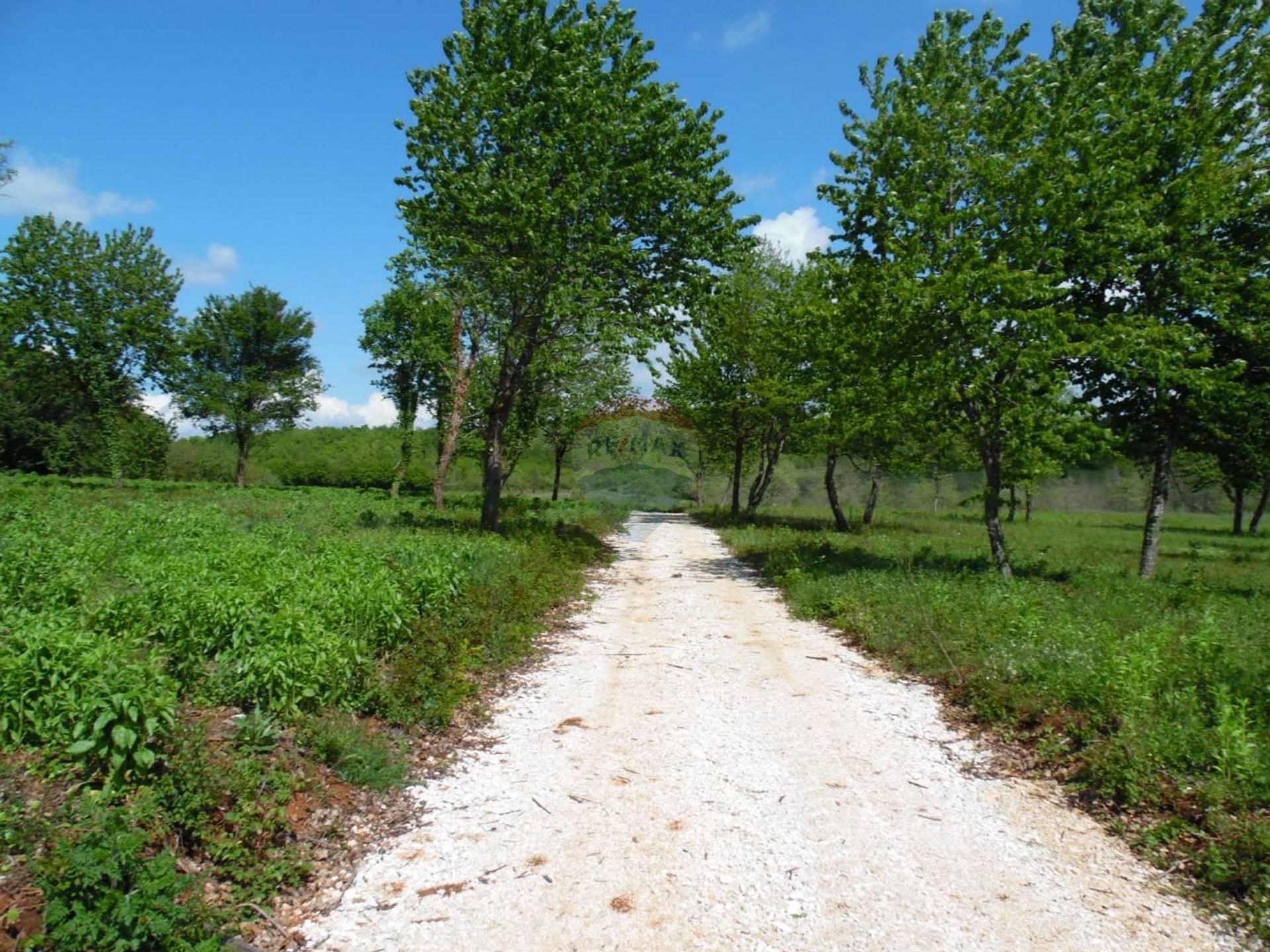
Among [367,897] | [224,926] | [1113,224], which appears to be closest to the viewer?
[224,926]

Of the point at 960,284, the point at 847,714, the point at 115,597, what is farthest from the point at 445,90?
the point at 847,714

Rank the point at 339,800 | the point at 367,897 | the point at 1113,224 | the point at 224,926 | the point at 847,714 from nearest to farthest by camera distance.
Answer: the point at 224,926, the point at 367,897, the point at 339,800, the point at 847,714, the point at 1113,224

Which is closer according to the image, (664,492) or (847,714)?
(847,714)

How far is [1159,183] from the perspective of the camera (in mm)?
14102

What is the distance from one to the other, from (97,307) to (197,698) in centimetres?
3882

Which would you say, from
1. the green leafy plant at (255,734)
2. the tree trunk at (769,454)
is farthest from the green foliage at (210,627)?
the tree trunk at (769,454)

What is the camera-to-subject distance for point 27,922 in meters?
2.99

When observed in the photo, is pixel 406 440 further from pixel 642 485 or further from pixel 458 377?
pixel 642 485

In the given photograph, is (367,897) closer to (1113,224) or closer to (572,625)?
(572,625)

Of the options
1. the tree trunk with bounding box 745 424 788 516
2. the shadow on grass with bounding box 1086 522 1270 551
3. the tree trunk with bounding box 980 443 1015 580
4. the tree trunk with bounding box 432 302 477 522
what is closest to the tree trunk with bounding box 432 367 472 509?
the tree trunk with bounding box 432 302 477 522

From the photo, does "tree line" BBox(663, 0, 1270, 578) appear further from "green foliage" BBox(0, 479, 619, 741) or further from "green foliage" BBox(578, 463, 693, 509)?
"green foliage" BBox(578, 463, 693, 509)

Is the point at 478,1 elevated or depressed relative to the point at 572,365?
elevated

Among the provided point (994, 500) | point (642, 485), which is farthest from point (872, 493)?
point (642, 485)

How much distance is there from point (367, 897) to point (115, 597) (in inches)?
145
